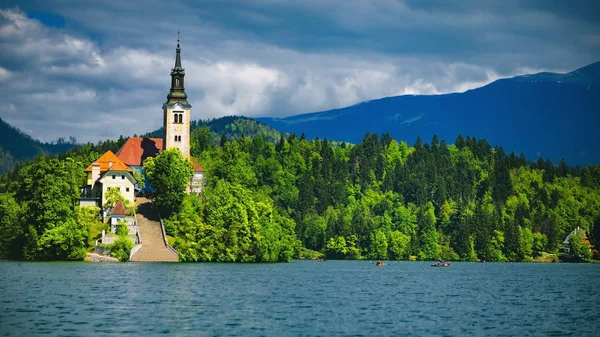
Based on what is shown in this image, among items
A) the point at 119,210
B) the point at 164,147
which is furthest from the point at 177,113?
the point at 119,210

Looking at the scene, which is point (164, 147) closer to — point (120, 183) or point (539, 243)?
point (120, 183)

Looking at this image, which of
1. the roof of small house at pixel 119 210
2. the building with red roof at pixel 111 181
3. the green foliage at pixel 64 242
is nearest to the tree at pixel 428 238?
the building with red roof at pixel 111 181

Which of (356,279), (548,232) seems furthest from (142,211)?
(548,232)

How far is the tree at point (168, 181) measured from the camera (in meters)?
116

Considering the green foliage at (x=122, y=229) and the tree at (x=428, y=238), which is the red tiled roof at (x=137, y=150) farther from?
the tree at (x=428, y=238)

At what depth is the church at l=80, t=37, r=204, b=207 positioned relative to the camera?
12262 centimetres

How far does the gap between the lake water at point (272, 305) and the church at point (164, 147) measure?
3426 cm

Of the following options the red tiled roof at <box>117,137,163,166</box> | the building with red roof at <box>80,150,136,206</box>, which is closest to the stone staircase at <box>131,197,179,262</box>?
the building with red roof at <box>80,150,136,206</box>

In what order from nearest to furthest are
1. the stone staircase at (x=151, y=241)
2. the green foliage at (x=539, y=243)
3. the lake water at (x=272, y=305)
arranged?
the lake water at (x=272, y=305), the stone staircase at (x=151, y=241), the green foliage at (x=539, y=243)

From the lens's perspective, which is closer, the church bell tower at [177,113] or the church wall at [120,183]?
the church wall at [120,183]

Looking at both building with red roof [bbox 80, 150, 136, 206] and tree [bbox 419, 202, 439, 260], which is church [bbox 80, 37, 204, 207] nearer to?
building with red roof [bbox 80, 150, 136, 206]

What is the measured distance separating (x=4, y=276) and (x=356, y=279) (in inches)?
Result: 1436

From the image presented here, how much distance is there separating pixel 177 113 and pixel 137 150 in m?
10.5

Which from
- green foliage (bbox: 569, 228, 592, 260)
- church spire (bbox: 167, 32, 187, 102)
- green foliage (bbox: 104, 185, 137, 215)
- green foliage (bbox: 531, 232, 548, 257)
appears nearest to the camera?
green foliage (bbox: 104, 185, 137, 215)
